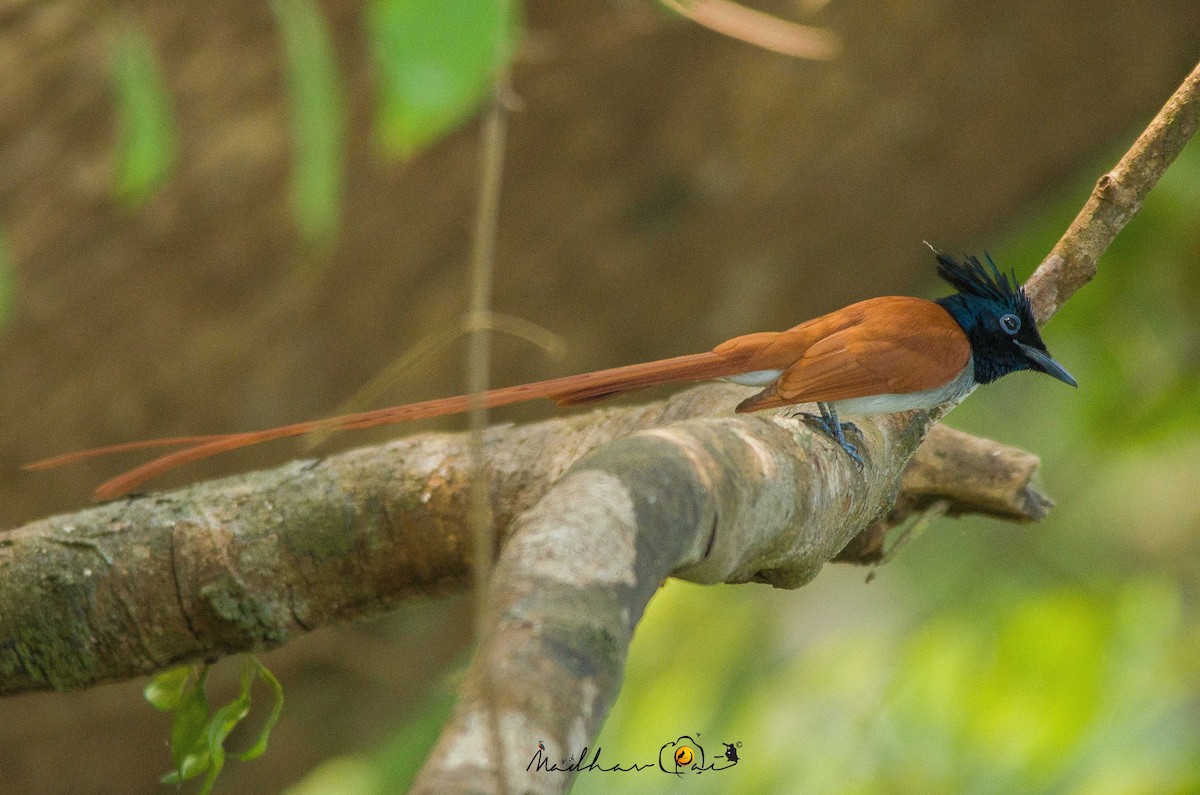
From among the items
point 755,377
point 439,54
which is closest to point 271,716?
point 755,377

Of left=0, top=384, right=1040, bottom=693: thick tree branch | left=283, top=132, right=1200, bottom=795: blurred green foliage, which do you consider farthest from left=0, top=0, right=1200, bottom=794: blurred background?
left=0, top=384, right=1040, bottom=693: thick tree branch

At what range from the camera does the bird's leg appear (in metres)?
1.80

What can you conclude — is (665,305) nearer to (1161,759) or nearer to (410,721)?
(410,721)

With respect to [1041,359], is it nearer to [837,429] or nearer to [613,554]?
[837,429]

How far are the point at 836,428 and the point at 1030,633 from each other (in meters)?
2.39

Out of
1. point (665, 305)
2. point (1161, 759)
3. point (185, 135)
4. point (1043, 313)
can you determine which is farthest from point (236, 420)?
point (1161, 759)

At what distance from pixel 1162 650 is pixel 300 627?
3.47m

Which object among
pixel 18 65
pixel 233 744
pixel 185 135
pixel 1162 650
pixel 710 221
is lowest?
pixel 233 744

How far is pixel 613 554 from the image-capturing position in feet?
3.51

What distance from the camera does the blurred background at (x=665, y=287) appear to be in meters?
3.76

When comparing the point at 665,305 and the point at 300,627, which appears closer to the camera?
the point at 300,627

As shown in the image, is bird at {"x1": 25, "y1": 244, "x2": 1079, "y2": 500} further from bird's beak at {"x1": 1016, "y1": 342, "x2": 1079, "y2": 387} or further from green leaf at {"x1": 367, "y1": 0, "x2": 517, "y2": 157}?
green leaf at {"x1": 367, "y1": 0, "x2": 517, "y2": 157}

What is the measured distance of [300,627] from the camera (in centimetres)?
211

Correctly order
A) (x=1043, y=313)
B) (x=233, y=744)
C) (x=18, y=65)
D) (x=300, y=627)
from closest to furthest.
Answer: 1. (x=300, y=627)
2. (x=1043, y=313)
3. (x=18, y=65)
4. (x=233, y=744)
